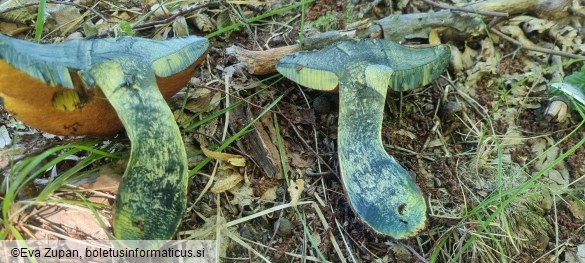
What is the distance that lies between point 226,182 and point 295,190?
0.26 meters

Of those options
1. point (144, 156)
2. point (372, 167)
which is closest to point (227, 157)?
point (144, 156)

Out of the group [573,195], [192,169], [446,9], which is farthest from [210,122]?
[573,195]

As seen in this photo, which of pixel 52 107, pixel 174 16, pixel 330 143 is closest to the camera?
pixel 52 107

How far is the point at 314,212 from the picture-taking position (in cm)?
185

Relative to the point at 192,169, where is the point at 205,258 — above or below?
below

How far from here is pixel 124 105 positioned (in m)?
1.54

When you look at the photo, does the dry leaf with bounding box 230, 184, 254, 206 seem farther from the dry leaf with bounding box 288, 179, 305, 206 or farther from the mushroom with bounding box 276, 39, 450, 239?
the mushroom with bounding box 276, 39, 450, 239

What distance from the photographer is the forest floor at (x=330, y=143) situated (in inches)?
68.9

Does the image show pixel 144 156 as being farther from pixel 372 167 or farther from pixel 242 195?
pixel 372 167

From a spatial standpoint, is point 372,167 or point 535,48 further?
point 535,48

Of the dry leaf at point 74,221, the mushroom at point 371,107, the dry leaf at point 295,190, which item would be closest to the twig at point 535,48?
the mushroom at point 371,107

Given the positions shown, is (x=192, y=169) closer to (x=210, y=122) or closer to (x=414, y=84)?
(x=210, y=122)

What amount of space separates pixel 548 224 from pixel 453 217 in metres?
0.45

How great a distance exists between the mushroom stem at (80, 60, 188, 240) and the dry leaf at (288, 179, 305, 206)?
44 centimetres
